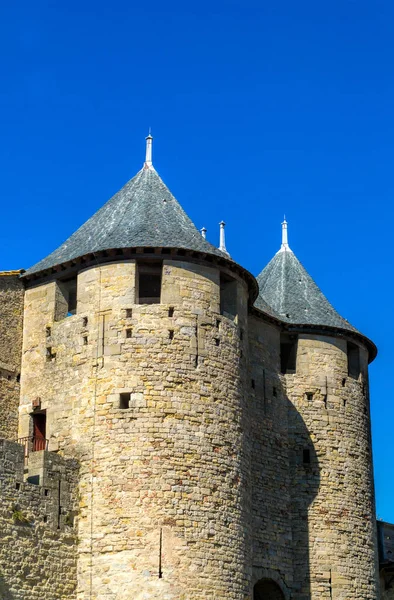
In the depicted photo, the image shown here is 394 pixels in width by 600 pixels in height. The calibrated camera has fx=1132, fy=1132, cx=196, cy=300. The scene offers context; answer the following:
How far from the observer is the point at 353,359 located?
111 ft

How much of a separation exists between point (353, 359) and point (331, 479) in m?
4.08

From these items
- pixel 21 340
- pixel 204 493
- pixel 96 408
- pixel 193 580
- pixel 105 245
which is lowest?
pixel 193 580

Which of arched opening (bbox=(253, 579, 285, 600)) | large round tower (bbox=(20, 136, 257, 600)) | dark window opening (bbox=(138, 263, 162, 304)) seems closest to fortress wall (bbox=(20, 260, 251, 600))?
large round tower (bbox=(20, 136, 257, 600))

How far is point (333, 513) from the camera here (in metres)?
31.0

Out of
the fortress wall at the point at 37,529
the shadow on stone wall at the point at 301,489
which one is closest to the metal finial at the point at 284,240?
the shadow on stone wall at the point at 301,489

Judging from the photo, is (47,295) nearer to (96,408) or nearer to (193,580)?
(96,408)

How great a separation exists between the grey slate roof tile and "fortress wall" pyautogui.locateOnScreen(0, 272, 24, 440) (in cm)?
724

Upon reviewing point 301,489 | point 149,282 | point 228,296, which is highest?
point 149,282

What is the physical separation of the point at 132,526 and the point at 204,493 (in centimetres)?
180

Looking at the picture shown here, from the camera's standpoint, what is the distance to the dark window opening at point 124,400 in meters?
25.6

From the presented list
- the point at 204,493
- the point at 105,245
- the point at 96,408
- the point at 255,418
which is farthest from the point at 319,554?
the point at 105,245

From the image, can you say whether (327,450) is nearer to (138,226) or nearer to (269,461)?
(269,461)

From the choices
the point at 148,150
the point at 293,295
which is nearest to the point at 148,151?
the point at 148,150

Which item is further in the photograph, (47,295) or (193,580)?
(47,295)
